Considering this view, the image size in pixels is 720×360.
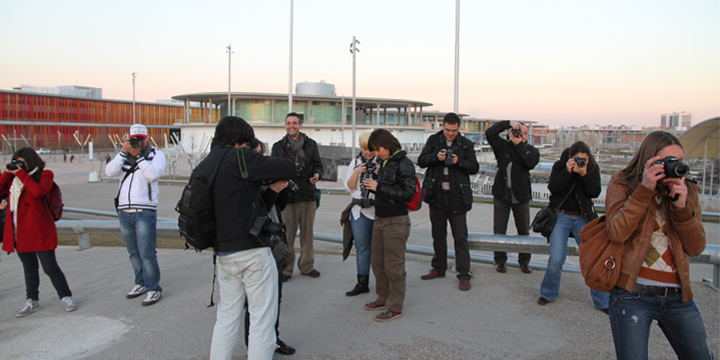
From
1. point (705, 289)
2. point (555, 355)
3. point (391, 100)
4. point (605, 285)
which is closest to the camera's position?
point (605, 285)

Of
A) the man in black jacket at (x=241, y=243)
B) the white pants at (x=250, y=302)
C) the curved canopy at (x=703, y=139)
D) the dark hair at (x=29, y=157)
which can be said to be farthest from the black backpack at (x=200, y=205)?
the curved canopy at (x=703, y=139)

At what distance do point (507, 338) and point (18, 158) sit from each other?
5.45 meters

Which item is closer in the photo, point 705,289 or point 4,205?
point 4,205

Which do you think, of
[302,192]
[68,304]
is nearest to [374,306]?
[302,192]

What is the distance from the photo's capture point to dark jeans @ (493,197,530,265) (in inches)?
241

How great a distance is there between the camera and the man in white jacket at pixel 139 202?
17.1 feet

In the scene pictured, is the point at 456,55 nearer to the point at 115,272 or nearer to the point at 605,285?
the point at 115,272

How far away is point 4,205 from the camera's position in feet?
16.7

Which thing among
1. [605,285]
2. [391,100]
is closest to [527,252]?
[605,285]

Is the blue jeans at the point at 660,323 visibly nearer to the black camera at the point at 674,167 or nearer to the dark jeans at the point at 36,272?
the black camera at the point at 674,167

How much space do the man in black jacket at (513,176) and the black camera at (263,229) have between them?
147 inches

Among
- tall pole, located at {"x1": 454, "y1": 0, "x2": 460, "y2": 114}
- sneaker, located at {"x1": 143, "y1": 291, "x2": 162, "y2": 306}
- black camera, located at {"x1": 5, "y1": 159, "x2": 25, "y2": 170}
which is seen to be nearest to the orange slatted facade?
tall pole, located at {"x1": 454, "y1": 0, "x2": 460, "y2": 114}

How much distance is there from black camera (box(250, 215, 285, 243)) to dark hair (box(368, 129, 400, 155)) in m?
1.78

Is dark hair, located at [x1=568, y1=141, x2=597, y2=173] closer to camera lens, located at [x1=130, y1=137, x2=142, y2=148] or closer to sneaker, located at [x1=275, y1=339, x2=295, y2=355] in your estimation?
sneaker, located at [x1=275, y1=339, x2=295, y2=355]
